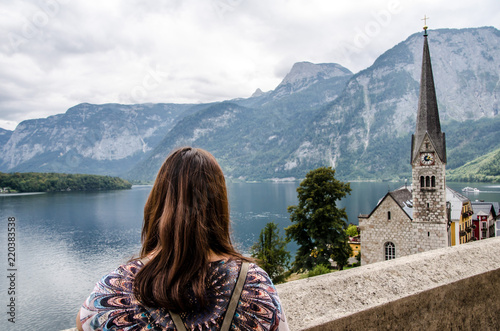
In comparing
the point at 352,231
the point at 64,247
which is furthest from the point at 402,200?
the point at 64,247

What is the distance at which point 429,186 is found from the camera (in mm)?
25297

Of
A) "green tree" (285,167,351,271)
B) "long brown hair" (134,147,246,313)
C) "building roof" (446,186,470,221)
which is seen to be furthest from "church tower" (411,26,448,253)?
"long brown hair" (134,147,246,313)

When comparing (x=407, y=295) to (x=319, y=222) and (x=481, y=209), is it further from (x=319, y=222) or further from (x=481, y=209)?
(x=481, y=209)

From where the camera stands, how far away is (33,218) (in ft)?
231

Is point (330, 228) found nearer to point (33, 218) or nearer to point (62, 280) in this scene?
point (62, 280)

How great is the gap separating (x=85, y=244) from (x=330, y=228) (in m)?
39.5

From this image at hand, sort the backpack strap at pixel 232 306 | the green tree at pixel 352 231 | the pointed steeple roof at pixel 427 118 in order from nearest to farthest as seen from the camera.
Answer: the backpack strap at pixel 232 306 < the pointed steeple roof at pixel 427 118 < the green tree at pixel 352 231

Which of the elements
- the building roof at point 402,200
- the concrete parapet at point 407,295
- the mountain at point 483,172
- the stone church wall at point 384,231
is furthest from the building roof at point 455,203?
the mountain at point 483,172

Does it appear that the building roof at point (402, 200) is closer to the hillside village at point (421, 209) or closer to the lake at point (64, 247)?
the hillside village at point (421, 209)

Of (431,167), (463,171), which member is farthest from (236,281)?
(463,171)

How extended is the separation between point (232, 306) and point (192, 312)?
0.14 m

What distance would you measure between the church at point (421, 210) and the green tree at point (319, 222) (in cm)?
Result: 277

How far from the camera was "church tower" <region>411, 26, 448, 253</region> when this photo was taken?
81.9 ft

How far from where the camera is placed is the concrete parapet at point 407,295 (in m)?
2.03
